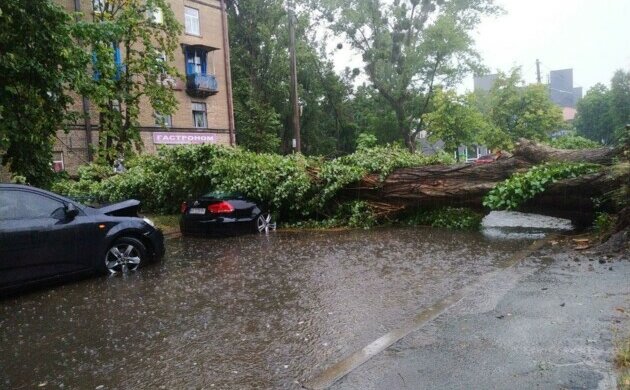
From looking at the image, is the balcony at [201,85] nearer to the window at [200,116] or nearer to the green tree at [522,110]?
the window at [200,116]

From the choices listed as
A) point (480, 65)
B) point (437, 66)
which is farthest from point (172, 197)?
point (480, 65)

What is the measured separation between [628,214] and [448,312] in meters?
3.80

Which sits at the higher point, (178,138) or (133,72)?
(133,72)

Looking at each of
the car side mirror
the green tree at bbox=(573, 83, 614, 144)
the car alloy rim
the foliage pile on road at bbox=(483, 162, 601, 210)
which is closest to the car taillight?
the car alloy rim

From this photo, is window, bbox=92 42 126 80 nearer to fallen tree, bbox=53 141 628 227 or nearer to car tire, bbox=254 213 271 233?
fallen tree, bbox=53 141 628 227

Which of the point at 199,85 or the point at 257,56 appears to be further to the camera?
the point at 257,56

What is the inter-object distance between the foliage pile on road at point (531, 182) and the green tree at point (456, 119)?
2243 centimetres

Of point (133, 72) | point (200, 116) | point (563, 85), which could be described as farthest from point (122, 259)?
point (563, 85)

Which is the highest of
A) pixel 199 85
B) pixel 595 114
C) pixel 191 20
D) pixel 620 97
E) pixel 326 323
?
pixel 191 20

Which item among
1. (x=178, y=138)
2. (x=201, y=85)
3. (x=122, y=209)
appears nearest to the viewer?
(x=122, y=209)

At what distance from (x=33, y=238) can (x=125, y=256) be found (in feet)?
4.68

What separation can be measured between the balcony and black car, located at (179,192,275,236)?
2453cm

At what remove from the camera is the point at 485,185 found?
31.4ft

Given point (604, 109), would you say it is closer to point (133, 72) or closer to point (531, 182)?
point (133, 72)
